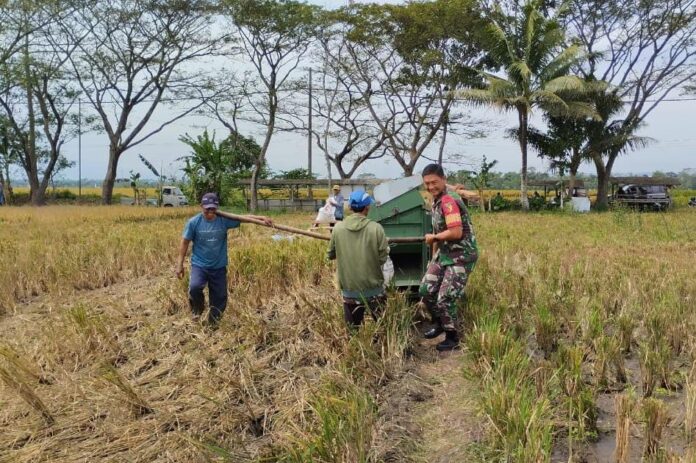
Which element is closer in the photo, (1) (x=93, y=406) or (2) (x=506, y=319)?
(1) (x=93, y=406)

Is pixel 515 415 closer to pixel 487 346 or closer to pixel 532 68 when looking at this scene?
pixel 487 346

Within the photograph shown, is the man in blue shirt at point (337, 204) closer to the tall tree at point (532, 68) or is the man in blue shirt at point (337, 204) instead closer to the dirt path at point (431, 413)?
the dirt path at point (431, 413)

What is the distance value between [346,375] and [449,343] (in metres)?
1.28

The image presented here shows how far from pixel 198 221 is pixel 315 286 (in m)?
1.72

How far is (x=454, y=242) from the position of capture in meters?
4.32

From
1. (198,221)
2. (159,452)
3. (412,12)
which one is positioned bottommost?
(159,452)

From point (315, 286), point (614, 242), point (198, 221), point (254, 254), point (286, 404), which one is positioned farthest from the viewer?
point (614, 242)

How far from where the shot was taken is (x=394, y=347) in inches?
154

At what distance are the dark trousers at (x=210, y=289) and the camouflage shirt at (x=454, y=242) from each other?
207 cm

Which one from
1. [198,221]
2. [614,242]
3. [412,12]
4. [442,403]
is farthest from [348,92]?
[442,403]

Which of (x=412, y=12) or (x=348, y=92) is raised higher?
(x=412, y=12)

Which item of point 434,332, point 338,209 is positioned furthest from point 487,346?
point 338,209

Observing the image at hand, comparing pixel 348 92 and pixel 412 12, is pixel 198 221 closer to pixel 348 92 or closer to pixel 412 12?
pixel 412 12

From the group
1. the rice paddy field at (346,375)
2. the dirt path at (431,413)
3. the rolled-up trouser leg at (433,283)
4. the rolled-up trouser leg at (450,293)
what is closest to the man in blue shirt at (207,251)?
the rice paddy field at (346,375)
